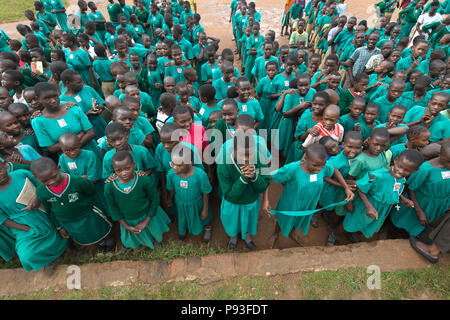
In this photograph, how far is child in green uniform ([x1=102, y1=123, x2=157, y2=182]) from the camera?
8.55 ft

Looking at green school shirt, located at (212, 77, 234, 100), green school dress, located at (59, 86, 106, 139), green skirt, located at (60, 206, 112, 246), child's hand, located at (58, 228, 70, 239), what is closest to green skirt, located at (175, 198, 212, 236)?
green skirt, located at (60, 206, 112, 246)

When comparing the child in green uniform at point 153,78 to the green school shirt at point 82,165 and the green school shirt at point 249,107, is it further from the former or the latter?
the green school shirt at point 82,165

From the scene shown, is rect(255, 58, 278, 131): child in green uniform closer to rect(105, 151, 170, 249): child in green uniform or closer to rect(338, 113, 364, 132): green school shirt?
rect(338, 113, 364, 132): green school shirt

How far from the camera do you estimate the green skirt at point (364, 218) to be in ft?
9.05

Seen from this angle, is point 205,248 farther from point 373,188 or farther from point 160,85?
point 160,85

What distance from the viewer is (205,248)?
3.00 metres

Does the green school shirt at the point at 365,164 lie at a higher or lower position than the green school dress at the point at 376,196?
higher

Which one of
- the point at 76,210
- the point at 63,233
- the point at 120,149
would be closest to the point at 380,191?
the point at 120,149

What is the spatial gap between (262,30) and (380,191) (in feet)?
37.3

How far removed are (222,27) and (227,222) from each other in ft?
40.8

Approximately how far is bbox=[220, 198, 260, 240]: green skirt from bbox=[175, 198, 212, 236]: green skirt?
Result: 318 millimetres

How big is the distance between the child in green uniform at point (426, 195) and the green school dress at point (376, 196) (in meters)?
0.25

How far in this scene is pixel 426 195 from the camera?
2.70 m

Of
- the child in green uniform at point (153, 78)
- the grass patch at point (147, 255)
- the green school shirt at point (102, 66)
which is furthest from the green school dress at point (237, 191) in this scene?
the green school shirt at point (102, 66)
